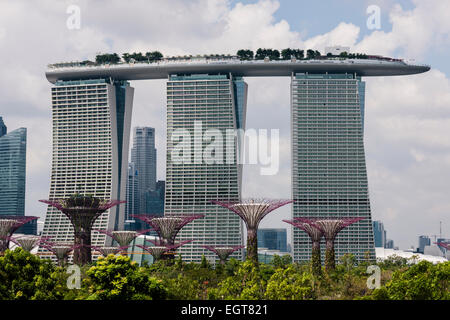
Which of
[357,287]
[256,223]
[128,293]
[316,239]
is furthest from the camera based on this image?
[316,239]

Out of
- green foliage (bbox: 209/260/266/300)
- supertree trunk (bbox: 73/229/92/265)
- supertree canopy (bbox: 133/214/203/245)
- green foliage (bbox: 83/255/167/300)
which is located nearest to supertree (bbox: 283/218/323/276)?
green foliage (bbox: 209/260/266/300)

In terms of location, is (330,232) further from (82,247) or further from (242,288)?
(82,247)

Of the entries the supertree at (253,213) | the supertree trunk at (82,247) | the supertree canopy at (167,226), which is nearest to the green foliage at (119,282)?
the supertree at (253,213)

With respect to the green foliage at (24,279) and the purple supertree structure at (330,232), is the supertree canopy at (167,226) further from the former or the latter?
the green foliage at (24,279)

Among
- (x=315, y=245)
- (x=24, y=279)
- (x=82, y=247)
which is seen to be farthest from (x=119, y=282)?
(x=82, y=247)
